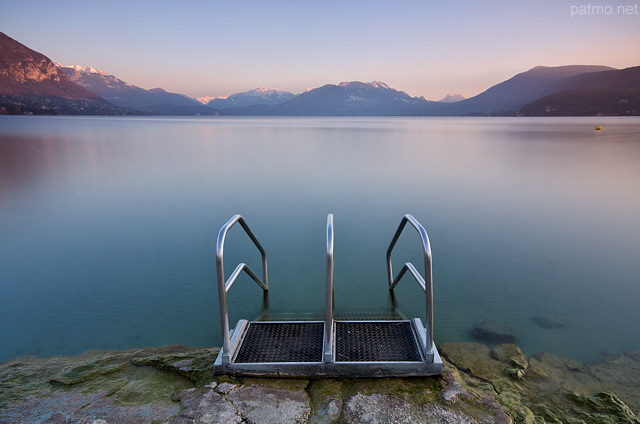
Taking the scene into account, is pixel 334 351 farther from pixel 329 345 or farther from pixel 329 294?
pixel 329 294

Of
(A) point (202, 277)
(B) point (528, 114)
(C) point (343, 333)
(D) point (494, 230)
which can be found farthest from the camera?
(B) point (528, 114)

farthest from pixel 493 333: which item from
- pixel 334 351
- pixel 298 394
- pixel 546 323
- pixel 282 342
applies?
pixel 298 394

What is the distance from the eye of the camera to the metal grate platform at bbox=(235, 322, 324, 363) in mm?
3182

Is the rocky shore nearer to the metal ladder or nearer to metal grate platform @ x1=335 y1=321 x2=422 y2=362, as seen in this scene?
the metal ladder

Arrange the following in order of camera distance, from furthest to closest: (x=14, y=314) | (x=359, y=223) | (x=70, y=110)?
1. (x=70, y=110)
2. (x=359, y=223)
3. (x=14, y=314)

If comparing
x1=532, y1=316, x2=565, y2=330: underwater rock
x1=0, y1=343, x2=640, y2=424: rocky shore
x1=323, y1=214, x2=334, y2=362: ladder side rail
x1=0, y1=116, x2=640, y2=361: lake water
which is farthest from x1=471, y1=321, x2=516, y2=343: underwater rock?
x1=323, y1=214, x2=334, y2=362: ladder side rail

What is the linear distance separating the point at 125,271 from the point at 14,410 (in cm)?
370

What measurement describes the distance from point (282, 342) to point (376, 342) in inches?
32.4

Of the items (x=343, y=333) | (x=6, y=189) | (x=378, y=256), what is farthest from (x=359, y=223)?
(x=6, y=189)

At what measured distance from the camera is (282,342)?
343cm

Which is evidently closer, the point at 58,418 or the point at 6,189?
the point at 58,418

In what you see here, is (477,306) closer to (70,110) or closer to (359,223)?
(359,223)

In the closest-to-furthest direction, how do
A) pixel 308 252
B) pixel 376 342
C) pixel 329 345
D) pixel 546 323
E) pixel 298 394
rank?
pixel 298 394, pixel 329 345, pixel 376 342, pixel 546 323, pixel 308 252

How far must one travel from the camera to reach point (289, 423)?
2.52 metres
